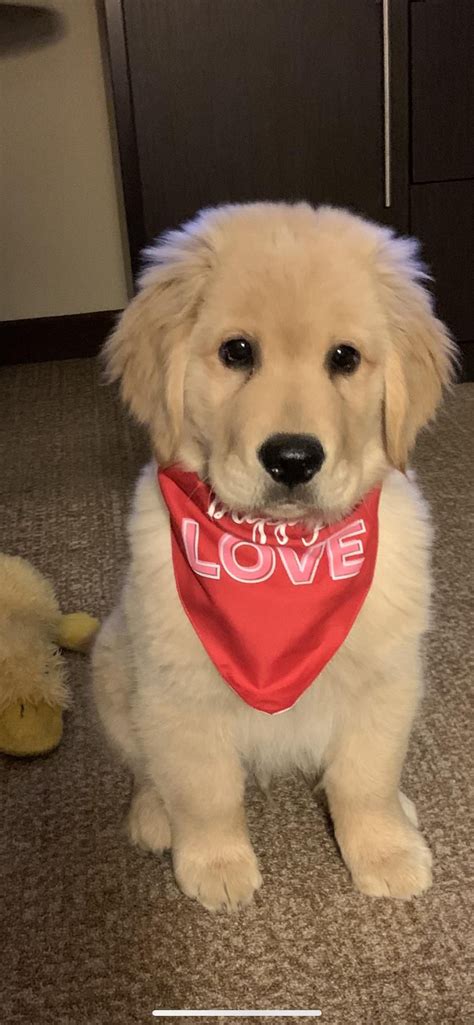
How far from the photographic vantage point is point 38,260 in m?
3.70

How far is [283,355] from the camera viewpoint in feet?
3.57

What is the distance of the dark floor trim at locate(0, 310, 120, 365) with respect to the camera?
12.2 ft

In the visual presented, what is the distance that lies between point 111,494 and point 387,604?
136 cm

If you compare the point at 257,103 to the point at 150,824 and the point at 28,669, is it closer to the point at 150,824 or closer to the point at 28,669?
the point at 28,669

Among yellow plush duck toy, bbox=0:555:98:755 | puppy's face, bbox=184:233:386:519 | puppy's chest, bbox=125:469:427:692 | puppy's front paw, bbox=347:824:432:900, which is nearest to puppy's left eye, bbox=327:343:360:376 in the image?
puppy's face, bbox=184:233:386:519

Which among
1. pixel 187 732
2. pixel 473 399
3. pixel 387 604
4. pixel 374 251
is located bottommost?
pixel 473 399

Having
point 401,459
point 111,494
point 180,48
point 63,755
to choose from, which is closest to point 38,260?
point 180,48

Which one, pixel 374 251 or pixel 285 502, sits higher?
pixel 374 251

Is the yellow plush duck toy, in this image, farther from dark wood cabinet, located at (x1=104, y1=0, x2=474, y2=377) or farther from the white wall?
the white wall

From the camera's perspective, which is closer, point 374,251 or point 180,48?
point 374,251

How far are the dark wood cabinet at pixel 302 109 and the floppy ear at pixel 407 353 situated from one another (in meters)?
1.85

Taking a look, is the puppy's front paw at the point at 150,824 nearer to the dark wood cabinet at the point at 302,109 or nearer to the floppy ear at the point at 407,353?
the floppy ear at the point at 407,353

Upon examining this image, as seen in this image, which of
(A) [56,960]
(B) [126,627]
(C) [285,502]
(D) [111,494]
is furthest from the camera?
(D) [111,494]

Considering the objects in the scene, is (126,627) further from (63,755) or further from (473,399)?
(473,399)
